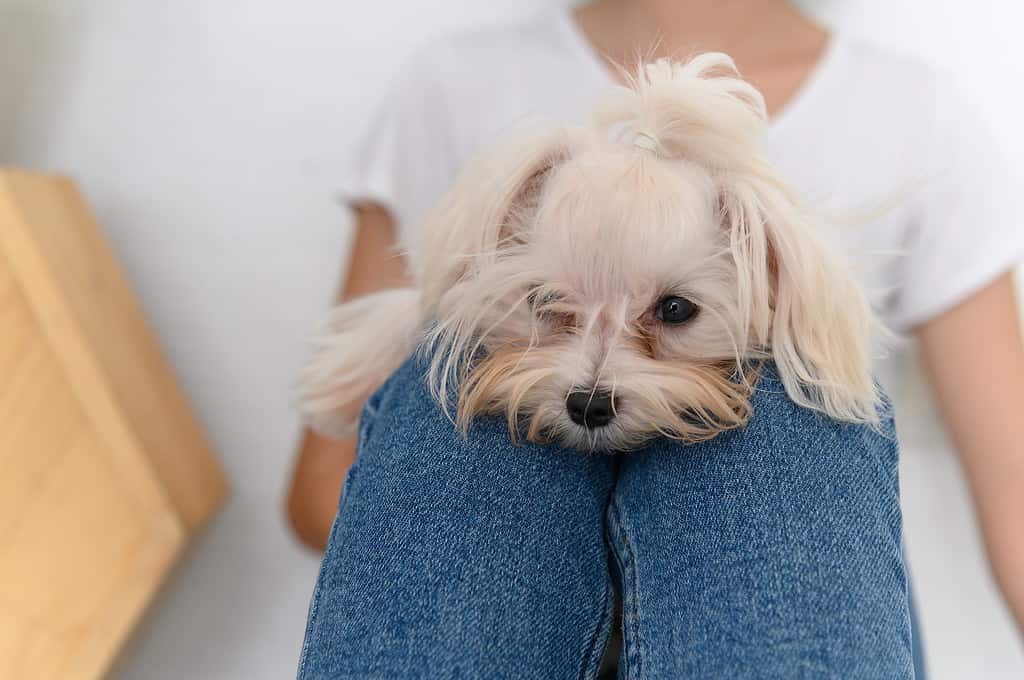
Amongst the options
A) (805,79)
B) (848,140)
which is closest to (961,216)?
(848,140)

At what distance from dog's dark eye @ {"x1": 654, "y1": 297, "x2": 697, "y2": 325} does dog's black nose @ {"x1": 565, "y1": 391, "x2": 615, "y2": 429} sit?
11 cm

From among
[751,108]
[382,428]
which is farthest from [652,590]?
[751,108]

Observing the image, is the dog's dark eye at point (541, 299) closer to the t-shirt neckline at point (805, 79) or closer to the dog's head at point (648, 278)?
the dog's head at point (648, 278)

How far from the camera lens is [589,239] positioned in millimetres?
756

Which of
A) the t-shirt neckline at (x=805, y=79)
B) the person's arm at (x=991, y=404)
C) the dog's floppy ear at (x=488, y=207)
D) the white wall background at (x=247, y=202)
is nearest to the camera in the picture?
the dog's floppy ear at (x=488, y=207)

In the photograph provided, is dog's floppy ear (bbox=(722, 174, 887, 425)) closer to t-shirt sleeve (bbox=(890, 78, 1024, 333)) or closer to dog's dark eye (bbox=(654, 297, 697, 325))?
dog's dark eye (bbox=(654, 297, 697, 325))

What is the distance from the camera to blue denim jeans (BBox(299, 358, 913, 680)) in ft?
2.29

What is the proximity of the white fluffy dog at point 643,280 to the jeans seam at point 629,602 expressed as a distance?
8 cm

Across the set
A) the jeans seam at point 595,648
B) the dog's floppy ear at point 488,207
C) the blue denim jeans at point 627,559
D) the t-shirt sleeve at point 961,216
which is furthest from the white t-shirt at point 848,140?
the jeans seam at point 595,648

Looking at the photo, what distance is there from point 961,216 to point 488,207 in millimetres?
677

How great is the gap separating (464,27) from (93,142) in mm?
710

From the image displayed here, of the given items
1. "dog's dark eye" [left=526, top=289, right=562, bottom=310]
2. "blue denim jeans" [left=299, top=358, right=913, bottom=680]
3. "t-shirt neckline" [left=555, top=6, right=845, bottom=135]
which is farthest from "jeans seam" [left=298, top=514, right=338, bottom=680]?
"t-shirt neckline" [left=555, top=6, right=845, bottom=135]

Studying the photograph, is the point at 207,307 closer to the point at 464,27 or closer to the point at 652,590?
the point at 464,27

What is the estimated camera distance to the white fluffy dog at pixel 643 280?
749mm
